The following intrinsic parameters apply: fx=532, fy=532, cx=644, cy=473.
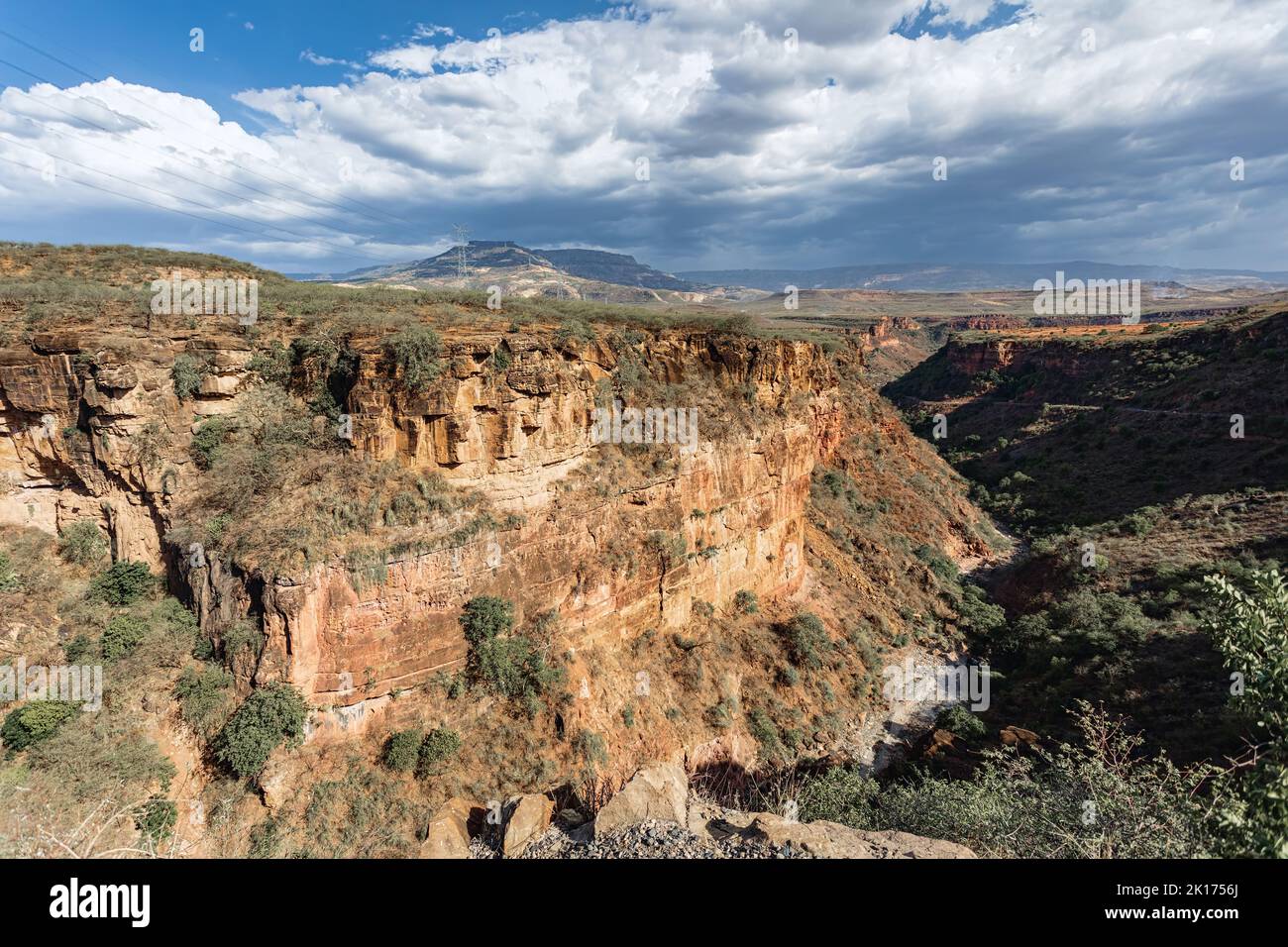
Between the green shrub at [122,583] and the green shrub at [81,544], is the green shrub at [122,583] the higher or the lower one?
the lower one

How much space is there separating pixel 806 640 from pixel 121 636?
24975mm

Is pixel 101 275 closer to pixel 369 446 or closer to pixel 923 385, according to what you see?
pixel 369 446

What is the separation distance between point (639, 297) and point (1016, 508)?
→ 442 ft

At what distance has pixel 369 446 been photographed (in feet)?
56.1

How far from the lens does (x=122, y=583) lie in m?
16.8

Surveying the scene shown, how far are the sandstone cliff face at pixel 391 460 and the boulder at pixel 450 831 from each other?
3.53m

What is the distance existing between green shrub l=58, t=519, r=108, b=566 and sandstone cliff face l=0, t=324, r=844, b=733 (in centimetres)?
39

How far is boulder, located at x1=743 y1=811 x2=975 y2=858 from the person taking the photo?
10070mm

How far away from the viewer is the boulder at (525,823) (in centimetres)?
1290

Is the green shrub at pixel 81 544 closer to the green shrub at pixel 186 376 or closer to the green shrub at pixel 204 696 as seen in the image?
the green shrub at pixel 186 376

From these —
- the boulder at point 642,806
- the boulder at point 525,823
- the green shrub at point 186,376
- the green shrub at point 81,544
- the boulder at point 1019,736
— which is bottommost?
the boulder at point 1019,736

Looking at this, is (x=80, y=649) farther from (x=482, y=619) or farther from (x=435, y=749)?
(x=482, y=619)

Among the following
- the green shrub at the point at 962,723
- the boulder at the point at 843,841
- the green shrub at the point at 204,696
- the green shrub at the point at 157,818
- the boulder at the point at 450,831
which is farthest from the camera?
the green shrub at the point at 962,723

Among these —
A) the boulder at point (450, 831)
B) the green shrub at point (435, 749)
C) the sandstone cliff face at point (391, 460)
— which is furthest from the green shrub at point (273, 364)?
the boulder at point (450, 831)
